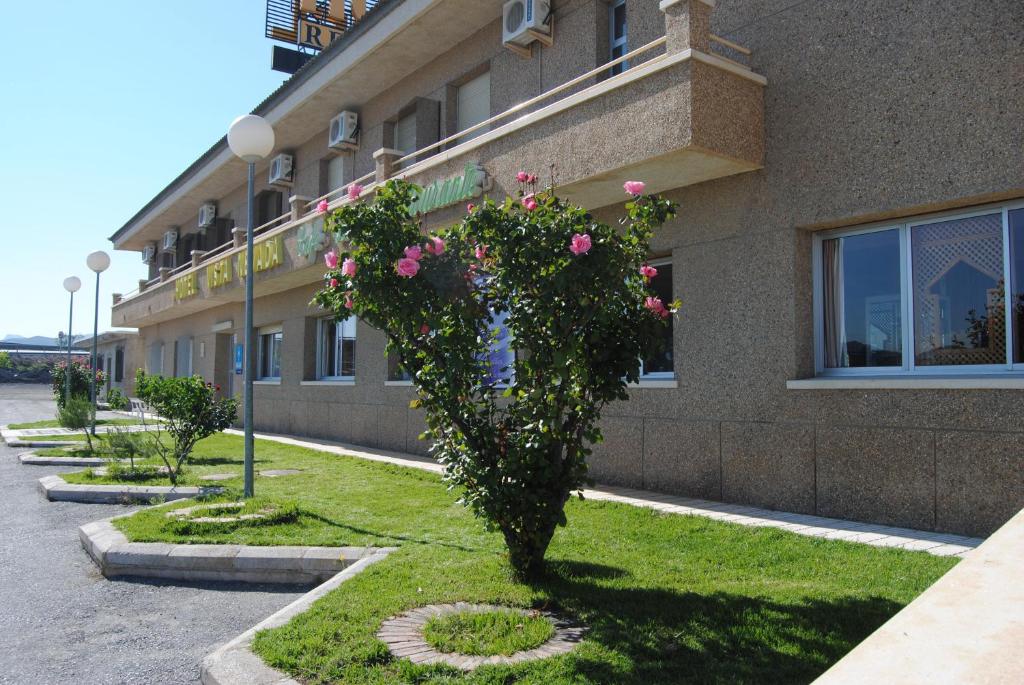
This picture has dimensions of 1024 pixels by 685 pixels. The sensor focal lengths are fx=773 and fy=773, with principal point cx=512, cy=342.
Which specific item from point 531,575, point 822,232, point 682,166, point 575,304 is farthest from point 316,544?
point 822,232

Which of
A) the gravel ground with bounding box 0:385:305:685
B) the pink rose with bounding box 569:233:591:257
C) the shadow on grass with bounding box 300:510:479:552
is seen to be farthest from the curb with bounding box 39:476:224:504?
the pink rose with bounding box 569:233:591:257

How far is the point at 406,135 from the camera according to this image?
619 inches

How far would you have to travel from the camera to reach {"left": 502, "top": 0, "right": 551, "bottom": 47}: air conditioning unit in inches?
432

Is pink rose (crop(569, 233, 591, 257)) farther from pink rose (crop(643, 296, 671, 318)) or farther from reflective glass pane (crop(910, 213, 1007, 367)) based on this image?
reflective glass pane (crop(910, 213, 1007, 367))

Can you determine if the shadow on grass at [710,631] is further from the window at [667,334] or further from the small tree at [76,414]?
→ the small tree at [76,414]

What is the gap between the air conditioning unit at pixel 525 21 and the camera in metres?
11.0

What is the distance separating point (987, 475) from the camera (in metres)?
6.40

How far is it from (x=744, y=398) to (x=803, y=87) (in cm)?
328

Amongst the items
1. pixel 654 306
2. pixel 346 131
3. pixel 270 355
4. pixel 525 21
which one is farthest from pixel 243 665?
pixel 270 355

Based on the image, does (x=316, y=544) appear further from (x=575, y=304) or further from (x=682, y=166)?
(x=682, y=166)

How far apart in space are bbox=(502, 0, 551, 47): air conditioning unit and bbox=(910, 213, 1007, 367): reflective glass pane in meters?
6.10

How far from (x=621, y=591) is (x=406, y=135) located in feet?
41.5

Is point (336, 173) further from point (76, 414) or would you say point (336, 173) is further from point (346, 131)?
point (76, 414)

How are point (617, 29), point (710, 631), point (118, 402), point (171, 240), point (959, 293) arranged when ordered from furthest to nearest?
point (171, 240) < point (118, 402) < point (617, 29) < point (959, 293) < point (710, 631)
